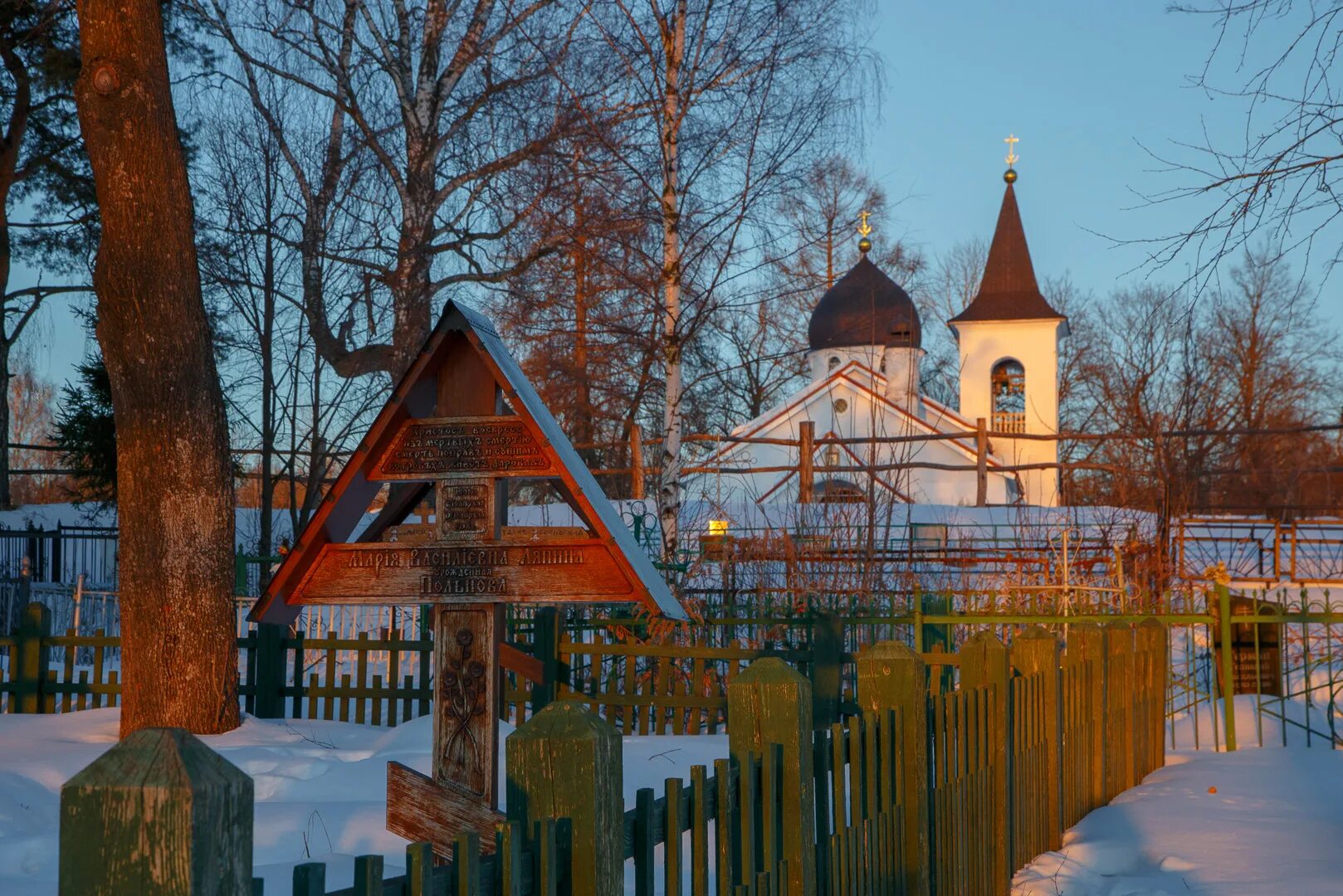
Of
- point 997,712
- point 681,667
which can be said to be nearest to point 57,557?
point 681,667

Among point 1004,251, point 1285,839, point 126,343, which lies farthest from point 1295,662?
point 1004,251

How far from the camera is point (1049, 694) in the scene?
5801 millimetres

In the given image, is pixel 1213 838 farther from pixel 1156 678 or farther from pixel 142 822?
pixel 142 822

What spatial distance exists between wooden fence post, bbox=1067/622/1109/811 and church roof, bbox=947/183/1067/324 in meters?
33.0

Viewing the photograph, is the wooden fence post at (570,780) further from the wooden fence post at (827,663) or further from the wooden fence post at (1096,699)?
the wooden fence post at (827,663)

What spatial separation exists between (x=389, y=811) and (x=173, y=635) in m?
4.79

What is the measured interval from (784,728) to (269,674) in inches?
290

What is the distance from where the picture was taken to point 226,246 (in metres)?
16.3

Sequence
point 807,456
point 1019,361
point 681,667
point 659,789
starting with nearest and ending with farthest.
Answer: point 659,789
point 681,667
point 807,456
point 1019,361

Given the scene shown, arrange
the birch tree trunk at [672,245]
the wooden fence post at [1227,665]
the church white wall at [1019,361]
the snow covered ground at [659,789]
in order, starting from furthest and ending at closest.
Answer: the church white wall at [1019,361]
the birch tree trunk at [672,245]
the wooden fence post at [1227,665]
the snow covered ground at [659,789]

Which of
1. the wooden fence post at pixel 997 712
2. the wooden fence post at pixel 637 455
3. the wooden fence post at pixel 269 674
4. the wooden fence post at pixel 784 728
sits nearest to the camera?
the wooden fence post at pixel 784 728

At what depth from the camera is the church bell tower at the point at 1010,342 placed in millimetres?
38312

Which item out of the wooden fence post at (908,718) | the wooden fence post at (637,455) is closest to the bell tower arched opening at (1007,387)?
the wooden fence post at (637,455)

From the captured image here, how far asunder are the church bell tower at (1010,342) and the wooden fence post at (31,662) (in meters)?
30.8
